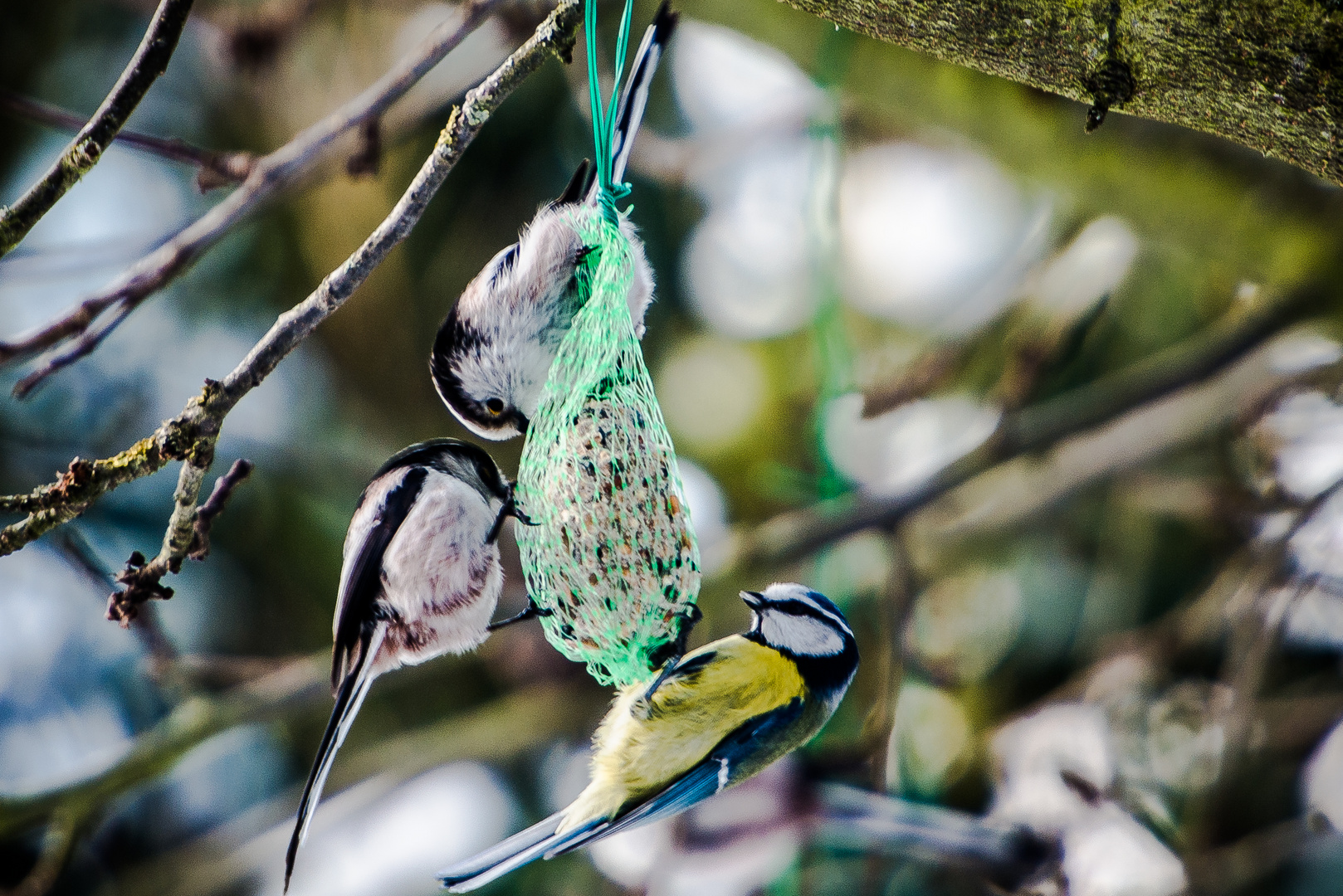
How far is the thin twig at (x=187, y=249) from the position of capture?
117 centimetres

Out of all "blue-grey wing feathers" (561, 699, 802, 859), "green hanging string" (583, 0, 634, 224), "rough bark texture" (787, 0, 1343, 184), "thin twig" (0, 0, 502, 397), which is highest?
"thin twig" (0, 0, 502, 397)

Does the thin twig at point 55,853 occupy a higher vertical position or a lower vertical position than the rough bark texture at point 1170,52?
higher

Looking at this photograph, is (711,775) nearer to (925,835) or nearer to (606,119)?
(925,835)

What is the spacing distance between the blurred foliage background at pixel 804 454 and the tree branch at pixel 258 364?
43cm

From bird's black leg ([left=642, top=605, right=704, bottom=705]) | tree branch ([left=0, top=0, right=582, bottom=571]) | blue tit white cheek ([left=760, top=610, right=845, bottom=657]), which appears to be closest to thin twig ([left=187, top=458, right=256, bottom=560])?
tree branch ([left=0, top=0, right=582, bottom=571])

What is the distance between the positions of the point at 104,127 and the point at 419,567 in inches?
27.9

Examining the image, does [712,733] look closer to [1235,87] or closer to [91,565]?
[91,565]

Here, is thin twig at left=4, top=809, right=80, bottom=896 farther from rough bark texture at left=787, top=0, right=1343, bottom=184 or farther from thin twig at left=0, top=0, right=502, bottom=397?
rough bark texture at left=787, top=0, right=1343, bottom=184

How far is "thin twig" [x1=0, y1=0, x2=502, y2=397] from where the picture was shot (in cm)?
A: 117

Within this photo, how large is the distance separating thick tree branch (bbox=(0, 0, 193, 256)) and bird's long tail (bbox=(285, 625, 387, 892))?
2.43 feet

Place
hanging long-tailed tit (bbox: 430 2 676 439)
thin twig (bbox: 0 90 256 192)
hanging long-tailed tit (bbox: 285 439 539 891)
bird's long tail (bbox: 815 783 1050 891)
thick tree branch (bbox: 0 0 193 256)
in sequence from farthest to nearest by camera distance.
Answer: bird's long tail (bbox: 815 783 1050 891), hanging long-tailed tit (bbox: 430 2 676 439), hanging long-tailed tit (bbox: 285 439 539 891), thin twig (bbox: 0 90 256 192), thick tree branch (bbox: 0 0 193 256)

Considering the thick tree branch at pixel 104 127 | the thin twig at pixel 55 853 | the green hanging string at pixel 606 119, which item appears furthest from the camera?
the thin twig at pixel 55 853

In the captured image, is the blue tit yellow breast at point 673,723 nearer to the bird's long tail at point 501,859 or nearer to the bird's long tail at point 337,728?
the bird's long tail at point 501,859

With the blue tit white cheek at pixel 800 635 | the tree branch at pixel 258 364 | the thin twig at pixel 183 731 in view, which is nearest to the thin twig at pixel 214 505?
the tree branch at pixel 258 364
